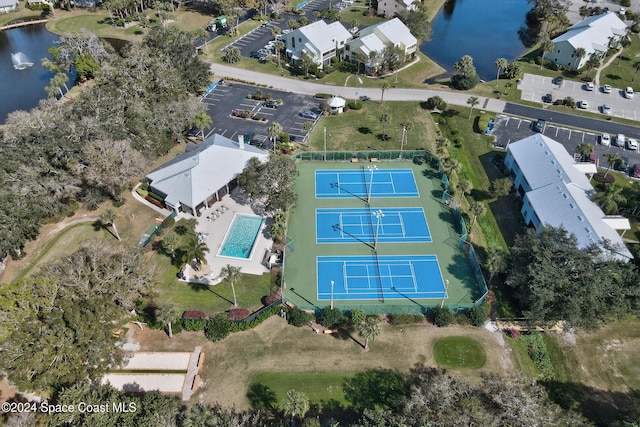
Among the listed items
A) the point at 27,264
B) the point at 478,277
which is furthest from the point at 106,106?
the point at 478,277

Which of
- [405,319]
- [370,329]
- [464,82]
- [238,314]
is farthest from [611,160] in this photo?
[238,314]

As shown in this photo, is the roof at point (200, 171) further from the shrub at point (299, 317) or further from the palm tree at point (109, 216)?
the shrub at point (299, 317)

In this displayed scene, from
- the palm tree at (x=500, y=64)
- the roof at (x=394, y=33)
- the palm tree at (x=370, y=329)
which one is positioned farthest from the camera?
the roof at (x=394, y=33)

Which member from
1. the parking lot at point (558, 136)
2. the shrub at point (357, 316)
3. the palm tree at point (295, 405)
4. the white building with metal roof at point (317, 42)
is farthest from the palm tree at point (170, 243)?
the white building with metal roof at point (317, 42)

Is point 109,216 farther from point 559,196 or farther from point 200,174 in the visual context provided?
point 559,196

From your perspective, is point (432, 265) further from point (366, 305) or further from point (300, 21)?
point (300, 21)

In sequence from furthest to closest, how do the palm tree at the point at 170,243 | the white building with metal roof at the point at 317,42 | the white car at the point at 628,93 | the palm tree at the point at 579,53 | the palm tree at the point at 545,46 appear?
1. the palm tree at the point at 545,46
2. the white building with metal roof at the point at 317,42
3. the palm tree at the point at 579,53
4. the white car at the point at 628,93
5. the palm tree at the point at 170,243
